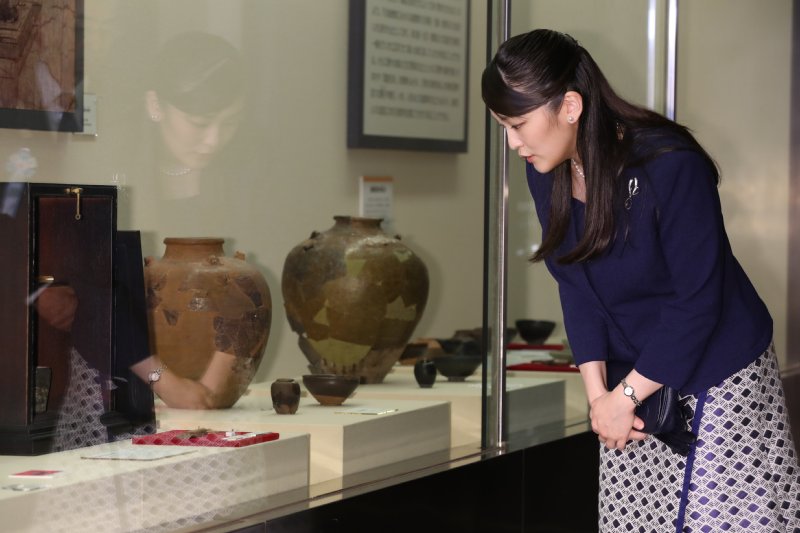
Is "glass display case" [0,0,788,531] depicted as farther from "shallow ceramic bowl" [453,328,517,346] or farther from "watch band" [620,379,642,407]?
"watch band" [620,379,642,407]

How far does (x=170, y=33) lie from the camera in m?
2.34

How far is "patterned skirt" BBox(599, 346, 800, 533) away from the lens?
213 centimetres

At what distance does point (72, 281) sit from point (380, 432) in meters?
0.91

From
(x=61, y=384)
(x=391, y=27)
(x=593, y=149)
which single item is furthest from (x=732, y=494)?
(x=391, y=27)

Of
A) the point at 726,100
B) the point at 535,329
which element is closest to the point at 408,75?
the point at 535,329

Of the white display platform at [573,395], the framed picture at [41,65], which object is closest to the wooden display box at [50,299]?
the framed picture at [41,65]

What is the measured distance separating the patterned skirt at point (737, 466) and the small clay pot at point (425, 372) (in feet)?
3.12

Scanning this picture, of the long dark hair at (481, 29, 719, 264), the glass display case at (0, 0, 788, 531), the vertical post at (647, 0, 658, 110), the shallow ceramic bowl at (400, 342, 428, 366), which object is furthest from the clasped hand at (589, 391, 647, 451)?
the vertical post at (647, 0, 658, 110)

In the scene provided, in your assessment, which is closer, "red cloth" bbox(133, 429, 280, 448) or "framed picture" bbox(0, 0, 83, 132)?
"framed picture" bbox(0, 0, 83, 132)

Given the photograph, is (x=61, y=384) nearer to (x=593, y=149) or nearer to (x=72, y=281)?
(x=72, y=281)

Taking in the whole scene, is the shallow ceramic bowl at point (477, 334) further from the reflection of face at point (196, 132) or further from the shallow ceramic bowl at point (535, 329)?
the reflection of face at point (196, 132)

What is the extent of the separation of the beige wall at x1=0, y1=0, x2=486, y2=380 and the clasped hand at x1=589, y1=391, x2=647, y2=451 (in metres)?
0.75

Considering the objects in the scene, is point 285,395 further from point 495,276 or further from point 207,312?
point 495,276

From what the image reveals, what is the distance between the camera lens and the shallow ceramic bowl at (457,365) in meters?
3.15
